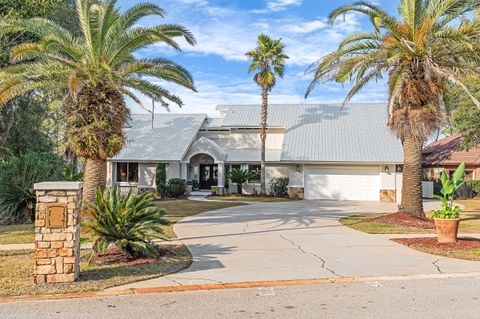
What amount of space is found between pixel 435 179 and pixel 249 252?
3036cm

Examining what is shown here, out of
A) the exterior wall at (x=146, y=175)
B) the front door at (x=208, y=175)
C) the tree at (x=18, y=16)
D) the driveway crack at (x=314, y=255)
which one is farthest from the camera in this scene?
the front door at (x=208, y=175)

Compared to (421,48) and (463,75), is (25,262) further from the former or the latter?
(463,75)

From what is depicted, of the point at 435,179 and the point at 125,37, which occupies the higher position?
the point at 125,37

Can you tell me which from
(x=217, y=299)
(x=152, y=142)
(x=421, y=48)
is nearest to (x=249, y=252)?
(x=217, y=299)

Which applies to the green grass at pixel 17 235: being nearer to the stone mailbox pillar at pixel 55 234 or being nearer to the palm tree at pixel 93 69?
the palm tree at pixel 93 69

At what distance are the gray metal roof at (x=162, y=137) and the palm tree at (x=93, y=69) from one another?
16630 mm

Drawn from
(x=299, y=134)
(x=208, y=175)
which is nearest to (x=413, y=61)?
(x=299, y=134)

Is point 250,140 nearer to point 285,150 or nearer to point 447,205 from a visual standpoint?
point 285,150

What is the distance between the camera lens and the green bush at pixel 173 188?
2906cm

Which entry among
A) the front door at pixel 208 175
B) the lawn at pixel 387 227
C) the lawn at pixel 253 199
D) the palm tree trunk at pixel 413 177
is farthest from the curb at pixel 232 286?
the front door at pixel 208 175

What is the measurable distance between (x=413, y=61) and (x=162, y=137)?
2244cm

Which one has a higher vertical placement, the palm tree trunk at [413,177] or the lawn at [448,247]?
the palm tree trunk at [413,177]

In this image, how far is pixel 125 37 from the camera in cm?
1320

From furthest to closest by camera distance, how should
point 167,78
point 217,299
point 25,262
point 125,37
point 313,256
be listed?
point 167,78 < point 125,37 < point 313,256 < point 25,262 < point 217,299
